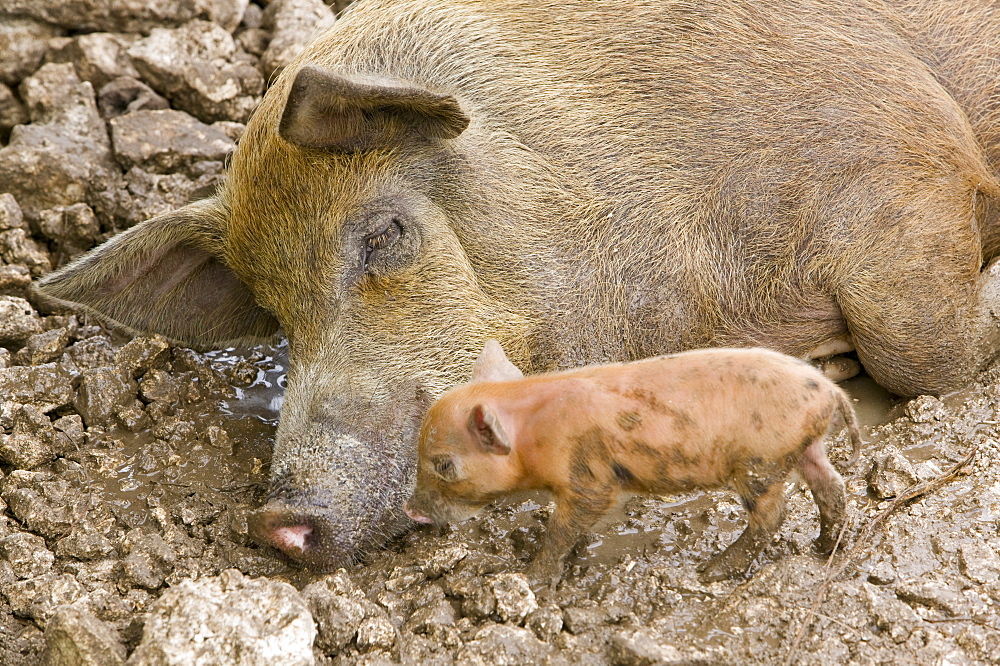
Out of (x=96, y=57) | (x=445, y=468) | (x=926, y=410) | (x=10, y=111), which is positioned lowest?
(x=926, y=410)

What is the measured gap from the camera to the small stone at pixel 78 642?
3.10 meters

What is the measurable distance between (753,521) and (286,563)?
61.5 inches

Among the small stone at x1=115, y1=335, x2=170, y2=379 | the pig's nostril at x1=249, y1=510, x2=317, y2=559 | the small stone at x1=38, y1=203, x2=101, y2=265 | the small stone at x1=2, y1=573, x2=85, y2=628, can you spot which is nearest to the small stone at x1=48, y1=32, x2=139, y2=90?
the small stone at x1=38, y1=203, x2=101, y2=265

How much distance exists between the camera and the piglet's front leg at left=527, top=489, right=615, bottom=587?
3.39 metres

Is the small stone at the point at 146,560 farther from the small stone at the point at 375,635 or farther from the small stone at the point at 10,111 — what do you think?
the small stone at the point at 10,111

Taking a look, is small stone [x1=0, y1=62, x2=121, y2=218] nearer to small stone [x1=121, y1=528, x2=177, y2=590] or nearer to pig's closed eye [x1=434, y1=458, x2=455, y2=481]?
small stone [x1=121, y1=528, x2=177, y2=590]

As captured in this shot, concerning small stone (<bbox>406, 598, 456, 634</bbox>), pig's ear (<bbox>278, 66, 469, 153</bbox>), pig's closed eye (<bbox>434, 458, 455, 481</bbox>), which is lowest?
small stone (<bbox>406, 598, 456, 634</bbox>)

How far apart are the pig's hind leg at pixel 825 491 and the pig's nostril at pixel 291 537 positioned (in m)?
1.59

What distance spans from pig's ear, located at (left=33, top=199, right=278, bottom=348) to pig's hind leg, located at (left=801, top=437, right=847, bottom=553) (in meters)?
2.45

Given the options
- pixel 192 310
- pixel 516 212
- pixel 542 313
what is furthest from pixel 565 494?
pixel 192 310

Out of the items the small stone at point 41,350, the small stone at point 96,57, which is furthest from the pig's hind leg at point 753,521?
the small stone at point 96,57

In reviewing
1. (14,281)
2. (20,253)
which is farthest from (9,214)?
(14,281)

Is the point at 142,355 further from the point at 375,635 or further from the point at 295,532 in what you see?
the point at 375,635

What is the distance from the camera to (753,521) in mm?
3465
